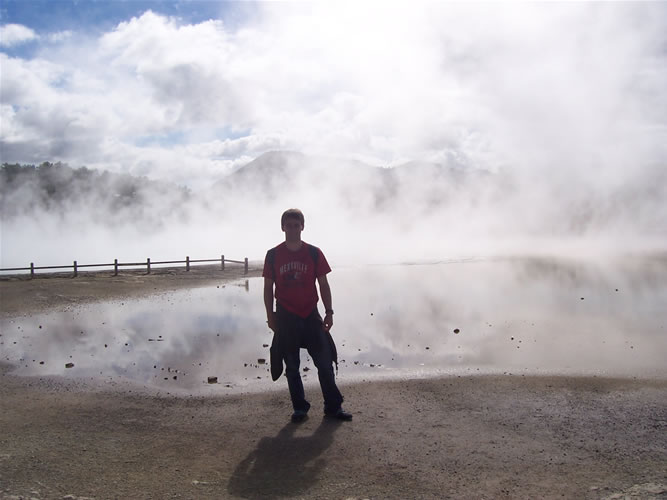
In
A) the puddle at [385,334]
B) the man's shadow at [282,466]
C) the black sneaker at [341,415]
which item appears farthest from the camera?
the puddle at [385,334]

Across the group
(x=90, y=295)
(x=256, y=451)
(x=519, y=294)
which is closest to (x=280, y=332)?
(x=256, y=451)

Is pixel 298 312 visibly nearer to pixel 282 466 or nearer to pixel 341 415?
pixel 341 415

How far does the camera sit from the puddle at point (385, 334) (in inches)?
265

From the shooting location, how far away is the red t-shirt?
4879mm

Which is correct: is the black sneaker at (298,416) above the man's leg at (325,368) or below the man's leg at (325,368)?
below

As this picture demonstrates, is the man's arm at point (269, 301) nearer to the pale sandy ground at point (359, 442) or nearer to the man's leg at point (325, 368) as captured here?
the man's leg at point (325, 368)

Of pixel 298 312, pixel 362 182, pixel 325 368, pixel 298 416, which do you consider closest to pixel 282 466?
pixel 298 416

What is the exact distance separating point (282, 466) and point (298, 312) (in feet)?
4.65

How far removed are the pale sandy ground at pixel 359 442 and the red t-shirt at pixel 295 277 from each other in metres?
1.04

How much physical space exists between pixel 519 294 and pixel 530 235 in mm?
25741

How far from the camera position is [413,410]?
5.07 meters

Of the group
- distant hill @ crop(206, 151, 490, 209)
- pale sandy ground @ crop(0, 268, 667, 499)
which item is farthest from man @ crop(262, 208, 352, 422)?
distant hill @ crop(206, 151, 490, 209)

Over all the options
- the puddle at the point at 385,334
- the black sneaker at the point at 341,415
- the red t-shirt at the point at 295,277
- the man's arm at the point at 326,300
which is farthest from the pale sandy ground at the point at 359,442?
the red t-shirt at the point at 295,277

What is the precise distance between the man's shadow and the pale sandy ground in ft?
0.05
